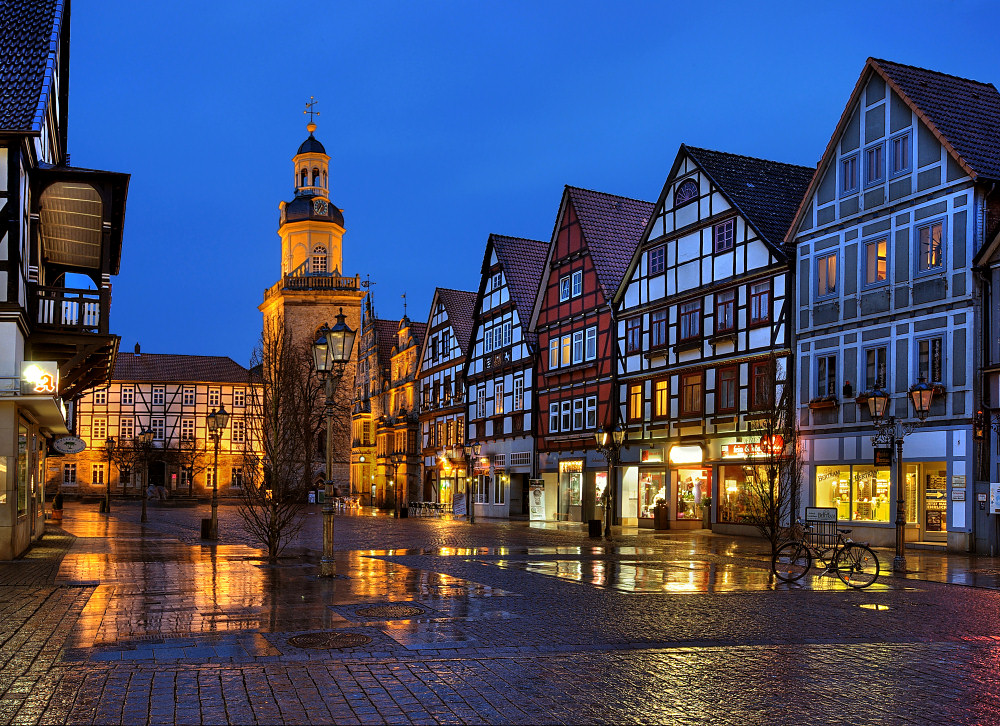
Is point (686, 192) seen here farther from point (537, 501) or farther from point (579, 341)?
point (537, 501)

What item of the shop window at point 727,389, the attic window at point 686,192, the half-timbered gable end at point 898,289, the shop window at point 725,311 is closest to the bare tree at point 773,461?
the half-timbered gable end at point 898,289

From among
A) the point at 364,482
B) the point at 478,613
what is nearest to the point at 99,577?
the point at 478,613

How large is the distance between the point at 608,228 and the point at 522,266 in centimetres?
835

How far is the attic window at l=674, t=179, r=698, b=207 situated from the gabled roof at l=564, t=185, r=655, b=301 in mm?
6025

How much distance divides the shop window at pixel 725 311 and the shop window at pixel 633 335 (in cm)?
554

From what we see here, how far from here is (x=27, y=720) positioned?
7.85 metres

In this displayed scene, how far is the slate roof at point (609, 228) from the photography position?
4850 centimetres

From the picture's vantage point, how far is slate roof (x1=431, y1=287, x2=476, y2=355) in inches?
2589

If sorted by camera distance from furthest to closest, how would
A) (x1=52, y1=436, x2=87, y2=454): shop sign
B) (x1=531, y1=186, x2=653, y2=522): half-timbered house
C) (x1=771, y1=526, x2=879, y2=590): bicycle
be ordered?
(x1=531, y1=186, x2=653, y2=522): half-timbered house < (x1=52, y1=436, x2=87, y2=454): shop sign < (x1=771, y1=526, x2=879, y2=590): bicycle

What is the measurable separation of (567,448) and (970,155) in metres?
24.7

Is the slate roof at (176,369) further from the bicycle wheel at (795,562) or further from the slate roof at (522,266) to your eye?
the bicycle wheel at (795,562)

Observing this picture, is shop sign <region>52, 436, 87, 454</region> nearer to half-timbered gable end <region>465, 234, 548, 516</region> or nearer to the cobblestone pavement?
the cobblestone pavement

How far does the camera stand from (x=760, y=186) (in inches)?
1615

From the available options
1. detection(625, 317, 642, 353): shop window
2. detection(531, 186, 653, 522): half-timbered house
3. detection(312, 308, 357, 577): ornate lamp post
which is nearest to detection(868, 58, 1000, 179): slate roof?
detection(625, 317, 642, 353): shop window
